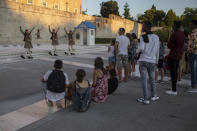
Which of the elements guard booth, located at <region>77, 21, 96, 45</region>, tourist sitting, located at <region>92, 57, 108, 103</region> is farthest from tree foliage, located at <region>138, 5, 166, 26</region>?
tourist sitting, located at <region>92, 57, 108, 103</region>

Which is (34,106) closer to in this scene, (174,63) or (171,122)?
(171,122)

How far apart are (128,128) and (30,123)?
180 centimetres

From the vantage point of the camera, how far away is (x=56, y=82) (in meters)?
4.28

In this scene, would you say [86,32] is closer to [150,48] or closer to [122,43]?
[122,43]

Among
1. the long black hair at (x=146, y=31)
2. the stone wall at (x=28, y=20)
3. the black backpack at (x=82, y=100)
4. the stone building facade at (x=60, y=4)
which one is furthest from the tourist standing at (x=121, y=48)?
the stone building facade at (x=60, y=4)

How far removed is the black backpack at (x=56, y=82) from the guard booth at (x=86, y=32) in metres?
17.4

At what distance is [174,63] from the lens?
18.2 ft

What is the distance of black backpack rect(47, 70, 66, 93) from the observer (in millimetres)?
4277

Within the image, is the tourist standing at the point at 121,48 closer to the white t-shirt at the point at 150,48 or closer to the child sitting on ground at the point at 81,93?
the white t-shirt at the point at 150,48

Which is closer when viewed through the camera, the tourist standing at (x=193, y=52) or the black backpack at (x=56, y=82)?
the black backpack at (x=56, y=82)

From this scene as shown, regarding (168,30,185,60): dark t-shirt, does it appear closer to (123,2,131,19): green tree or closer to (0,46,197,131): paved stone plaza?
(0,46,197,131): paved stone plaza

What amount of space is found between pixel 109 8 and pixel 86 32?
54.3m

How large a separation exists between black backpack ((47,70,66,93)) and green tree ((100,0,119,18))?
236 ft

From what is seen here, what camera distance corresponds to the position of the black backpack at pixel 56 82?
428 centimetres
